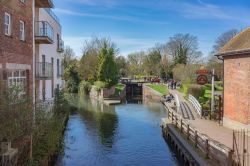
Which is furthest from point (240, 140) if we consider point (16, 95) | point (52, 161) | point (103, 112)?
point (103, 112)

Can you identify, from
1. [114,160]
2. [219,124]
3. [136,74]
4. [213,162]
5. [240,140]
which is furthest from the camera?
[136,74]

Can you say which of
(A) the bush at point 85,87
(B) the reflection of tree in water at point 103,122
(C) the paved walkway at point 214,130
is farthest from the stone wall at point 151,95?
(C) the paved walkway at point 214,130

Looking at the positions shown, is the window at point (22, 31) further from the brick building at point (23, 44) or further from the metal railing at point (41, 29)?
the metal railing at point (41, 29)

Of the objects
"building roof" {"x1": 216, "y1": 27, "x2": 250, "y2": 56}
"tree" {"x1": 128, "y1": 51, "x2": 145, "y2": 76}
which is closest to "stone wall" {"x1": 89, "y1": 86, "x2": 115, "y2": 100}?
"building roof" {"x1": 216, "y1": 27, "x2": 250, "y2": 56}

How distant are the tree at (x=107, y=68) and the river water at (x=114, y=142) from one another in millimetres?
21089

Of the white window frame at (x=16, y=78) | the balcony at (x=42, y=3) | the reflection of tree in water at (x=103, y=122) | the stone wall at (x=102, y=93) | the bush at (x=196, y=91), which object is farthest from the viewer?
the stone wall at (x=102, y=93)

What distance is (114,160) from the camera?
19672 mm

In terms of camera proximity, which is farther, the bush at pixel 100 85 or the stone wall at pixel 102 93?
the bush at pixel 100 85

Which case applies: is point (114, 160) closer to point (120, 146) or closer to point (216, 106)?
point (120, 146)

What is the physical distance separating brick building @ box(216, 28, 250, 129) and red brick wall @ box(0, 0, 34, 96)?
458 inches

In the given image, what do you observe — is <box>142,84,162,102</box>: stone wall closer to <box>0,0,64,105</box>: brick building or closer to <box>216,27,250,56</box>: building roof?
<box>0,0,64,105</box>: brick building

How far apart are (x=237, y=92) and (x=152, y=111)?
66.3 feet

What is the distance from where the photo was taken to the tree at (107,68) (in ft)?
192

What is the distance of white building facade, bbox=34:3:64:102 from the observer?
24.9 m
